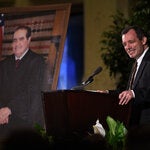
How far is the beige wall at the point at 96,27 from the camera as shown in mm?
8453

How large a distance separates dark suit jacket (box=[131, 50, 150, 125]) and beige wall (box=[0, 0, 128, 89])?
3845 millimetres

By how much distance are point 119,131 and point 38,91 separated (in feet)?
5.17

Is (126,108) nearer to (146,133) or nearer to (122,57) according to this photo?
(146,133)

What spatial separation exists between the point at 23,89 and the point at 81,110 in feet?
3.52

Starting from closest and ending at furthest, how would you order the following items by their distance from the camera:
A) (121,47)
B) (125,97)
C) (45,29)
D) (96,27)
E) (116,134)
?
(116,134)
(125,97)
(45,29)
(121,47)
(96,27)

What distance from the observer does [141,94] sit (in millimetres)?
4082

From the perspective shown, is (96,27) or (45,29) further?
(96,27)

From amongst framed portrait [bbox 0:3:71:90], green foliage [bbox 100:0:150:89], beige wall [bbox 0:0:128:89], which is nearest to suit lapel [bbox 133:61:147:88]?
framed portrait [bbox 0:3:71:90]

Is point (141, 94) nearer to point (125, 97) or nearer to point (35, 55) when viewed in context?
point (125, 97)

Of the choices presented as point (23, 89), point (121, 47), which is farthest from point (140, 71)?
point (121, 47)

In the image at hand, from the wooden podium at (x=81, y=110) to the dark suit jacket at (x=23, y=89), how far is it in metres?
0.76

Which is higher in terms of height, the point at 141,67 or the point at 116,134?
the point at 141,67

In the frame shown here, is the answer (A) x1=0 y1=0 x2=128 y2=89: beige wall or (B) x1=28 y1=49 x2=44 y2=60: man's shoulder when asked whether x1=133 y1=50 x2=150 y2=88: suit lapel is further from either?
(A) x1=0 y1=0 x2=128 y2=89: beige wall

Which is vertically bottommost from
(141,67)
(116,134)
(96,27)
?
(116,134)
